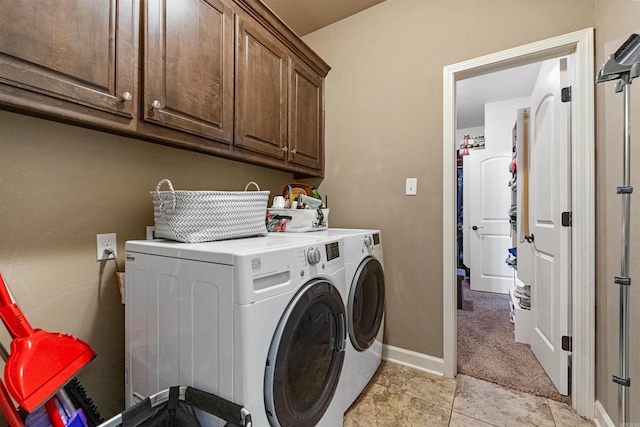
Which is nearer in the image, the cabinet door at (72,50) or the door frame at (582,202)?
the cabinet door at (72,50)

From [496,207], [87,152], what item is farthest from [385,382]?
[496,207]

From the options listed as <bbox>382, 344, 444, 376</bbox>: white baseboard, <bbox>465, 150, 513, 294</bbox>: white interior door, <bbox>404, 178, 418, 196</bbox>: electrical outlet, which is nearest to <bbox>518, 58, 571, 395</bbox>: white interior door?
<bbox>382, 344, 444, 376</bbox>: white baseboard

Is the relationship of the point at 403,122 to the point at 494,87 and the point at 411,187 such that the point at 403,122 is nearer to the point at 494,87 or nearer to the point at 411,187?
the point at 411,187

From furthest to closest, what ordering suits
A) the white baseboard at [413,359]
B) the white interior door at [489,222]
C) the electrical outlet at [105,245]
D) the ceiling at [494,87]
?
the white interior door at [489,222] < the ceiling at [494,87] < the white baseboard at [413,359] < the electrical outlet at [105,245]

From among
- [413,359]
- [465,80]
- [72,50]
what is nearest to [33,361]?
[72,50]

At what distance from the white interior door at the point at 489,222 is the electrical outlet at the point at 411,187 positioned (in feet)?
8.12

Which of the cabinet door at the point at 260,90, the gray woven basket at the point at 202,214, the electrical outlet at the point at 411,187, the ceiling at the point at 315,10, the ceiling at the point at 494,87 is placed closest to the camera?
the gray woven basket at the point at 202,214

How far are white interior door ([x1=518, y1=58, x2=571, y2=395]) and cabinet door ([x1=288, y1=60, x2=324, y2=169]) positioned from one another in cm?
156

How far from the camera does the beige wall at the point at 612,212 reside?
1.13 metres

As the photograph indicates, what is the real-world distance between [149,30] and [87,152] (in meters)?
0.58

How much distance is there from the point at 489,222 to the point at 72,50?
4.31 m

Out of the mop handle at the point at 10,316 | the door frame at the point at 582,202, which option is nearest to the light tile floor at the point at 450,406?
the door frame at the point at 582,202

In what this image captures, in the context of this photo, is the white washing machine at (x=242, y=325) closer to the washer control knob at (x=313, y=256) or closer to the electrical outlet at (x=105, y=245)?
the washer control knob at (x=313, y=256)

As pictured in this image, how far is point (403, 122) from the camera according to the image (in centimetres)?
200
